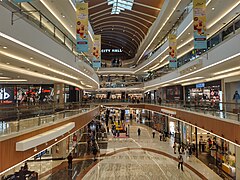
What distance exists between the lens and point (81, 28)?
10.9 metres

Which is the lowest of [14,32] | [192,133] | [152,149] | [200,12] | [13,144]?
[152,149]

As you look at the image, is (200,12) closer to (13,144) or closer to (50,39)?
(50,39)

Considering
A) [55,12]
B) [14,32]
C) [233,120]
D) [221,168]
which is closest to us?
[14,32]

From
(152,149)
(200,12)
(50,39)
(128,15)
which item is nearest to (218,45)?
(200,12)

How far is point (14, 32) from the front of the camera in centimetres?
579

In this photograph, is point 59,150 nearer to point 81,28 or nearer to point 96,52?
point 96,52

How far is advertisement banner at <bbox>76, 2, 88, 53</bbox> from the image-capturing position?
35.1 ft

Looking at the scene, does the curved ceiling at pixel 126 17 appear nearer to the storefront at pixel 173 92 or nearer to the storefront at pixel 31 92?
the storefront at pixel 173 92

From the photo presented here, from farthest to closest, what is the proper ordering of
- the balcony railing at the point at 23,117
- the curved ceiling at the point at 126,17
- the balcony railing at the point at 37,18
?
1. the curved ceiling at the point at 126,17
2. the balcony railing at the point at 23,117
3. the balcony railing at the point at 37,18

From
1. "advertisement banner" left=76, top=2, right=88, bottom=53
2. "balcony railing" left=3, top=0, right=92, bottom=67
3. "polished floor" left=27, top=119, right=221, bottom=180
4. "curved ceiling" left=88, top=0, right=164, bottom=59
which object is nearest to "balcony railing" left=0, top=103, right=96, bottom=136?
"balcony railing" left=3, top=0, right=92, bottom=67

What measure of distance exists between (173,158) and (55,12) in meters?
14.0

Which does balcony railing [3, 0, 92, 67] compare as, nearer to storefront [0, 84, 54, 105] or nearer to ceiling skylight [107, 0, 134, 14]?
storefront [0, 84, 54, 105]

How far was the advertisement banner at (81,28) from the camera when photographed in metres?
10.7

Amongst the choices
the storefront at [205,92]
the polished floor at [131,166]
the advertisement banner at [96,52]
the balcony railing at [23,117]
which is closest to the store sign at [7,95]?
the polished floor at [131,166]
